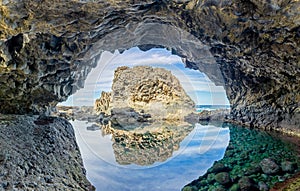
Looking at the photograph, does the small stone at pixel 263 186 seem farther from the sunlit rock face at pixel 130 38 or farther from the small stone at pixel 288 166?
the sunlit rock face at pixel 130 38

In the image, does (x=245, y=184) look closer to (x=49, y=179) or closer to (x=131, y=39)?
(x=49, y=179)

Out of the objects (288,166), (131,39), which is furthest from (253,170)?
(131,39)

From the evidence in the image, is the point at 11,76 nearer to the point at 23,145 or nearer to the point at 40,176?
the point at 23,145

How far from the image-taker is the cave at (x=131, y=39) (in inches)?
201

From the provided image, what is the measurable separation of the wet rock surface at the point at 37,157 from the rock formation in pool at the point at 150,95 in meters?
16.1

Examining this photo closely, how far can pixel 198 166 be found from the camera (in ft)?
24.7

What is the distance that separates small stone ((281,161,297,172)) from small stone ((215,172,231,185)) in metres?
1.51

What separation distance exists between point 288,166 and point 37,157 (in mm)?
6317

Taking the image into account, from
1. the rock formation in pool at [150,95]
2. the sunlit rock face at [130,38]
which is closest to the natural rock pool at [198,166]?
the sunlit rock face at [130,38]

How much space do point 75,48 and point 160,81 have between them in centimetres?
1818

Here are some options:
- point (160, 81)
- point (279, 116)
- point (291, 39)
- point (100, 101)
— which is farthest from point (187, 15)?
point (100, 101)

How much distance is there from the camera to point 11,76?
6.67m

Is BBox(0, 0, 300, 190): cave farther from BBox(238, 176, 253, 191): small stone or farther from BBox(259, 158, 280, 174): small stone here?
BBox(238, 176, 253, 191): small stone

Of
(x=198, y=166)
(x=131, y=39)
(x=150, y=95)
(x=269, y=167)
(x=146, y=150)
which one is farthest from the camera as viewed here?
(x=150, y=95)
